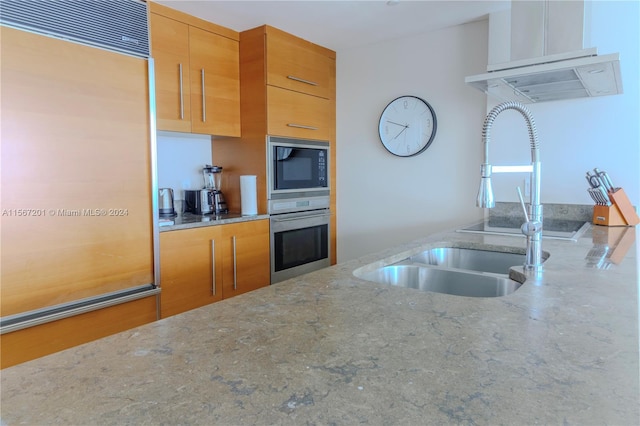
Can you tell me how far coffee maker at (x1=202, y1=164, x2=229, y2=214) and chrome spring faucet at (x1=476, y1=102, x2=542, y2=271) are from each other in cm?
207

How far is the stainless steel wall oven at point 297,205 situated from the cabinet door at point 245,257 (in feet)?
0.25

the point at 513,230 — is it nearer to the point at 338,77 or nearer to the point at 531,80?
the point at 531,80

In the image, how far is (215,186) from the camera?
3.09 m

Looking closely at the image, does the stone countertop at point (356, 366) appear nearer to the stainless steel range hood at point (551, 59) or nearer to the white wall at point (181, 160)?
the stainless steel range hood at point (551, 59)

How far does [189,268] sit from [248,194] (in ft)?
2.27

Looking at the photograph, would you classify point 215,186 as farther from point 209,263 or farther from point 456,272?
point 456,272

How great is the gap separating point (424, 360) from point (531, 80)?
1.71m

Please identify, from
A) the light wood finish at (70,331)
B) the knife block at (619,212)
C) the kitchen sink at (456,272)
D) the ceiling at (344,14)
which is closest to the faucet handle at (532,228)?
the kitchen sink at (456,272)

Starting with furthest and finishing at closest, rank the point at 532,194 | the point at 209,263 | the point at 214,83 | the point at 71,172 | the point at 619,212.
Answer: the point at 214,83 → the point at 209,263 → the point at 619,212 → the point at 71,172 → the point at 532,194

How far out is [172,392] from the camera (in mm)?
544

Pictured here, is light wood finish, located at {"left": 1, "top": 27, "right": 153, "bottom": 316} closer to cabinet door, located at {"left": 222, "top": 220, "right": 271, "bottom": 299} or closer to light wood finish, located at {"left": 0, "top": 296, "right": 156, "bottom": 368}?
light wood finish, located at {"left": 0, "top": 296, "right": 156, "bottom": 368}

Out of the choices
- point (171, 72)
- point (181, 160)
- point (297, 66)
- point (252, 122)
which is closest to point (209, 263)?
point (181, 160)

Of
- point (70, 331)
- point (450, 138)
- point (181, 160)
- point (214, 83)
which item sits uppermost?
point (214, 83)

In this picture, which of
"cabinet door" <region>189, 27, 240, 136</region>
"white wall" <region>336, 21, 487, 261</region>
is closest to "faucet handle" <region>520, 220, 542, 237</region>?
"white wall" <region>336, 21, 487, 261</region>
